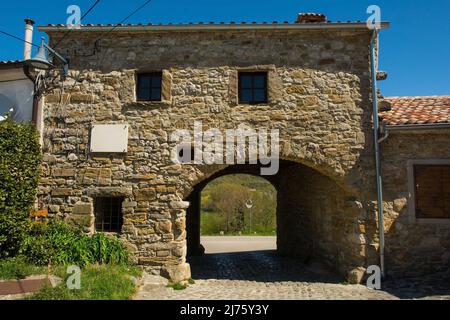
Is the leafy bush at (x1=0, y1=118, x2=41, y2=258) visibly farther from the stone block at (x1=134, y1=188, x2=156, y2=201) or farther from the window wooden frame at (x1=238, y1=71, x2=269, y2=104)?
the window wooden frame at (x1=238, y1=71, x2=269, y2=104)

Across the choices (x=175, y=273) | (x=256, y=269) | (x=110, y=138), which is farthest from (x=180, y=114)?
(x=256, y=269)

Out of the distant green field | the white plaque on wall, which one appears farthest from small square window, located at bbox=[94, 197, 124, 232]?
the distant green field

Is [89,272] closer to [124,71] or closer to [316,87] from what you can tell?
[124,71]

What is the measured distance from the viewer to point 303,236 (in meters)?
10.0

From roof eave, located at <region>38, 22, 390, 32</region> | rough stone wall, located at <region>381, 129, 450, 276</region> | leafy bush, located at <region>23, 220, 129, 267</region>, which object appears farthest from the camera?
roof eave, located at <region>38, 22, 390, 32</region>

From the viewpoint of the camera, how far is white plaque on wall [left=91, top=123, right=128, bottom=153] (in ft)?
24.2

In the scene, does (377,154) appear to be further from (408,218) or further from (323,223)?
(323,223)

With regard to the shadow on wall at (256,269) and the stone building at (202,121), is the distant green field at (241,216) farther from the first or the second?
the stone building at (202,121)

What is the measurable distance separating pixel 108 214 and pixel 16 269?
2.07m

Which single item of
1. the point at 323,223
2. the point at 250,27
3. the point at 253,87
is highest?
the point at 250,27

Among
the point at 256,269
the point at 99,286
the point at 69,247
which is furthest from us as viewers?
the point at 256,269

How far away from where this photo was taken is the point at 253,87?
25.0ft

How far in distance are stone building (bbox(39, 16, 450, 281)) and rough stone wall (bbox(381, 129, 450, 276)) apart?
0.8 inches
